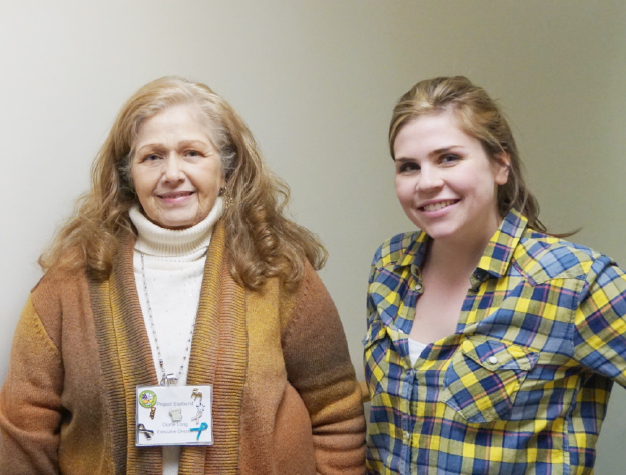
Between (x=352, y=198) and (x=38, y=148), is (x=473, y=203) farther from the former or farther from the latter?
(x=38, y=148)

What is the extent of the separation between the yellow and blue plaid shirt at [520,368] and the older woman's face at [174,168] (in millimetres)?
630

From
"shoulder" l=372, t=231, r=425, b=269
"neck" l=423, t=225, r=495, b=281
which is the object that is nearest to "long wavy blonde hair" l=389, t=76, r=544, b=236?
"neck" l=423, t=225, r=495, b=281

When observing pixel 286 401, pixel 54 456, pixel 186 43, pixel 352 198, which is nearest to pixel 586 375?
pixel 286 401

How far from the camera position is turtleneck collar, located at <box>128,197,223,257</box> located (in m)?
1.66

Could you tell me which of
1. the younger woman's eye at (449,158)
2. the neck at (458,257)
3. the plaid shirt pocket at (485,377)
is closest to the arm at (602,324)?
the plaid shirt pocket at (485,377)

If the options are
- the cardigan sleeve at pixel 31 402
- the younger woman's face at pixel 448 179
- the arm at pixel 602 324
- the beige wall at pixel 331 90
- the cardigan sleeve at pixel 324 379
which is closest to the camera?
the arm at pixel 602 324

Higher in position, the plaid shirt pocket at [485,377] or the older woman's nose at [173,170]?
the older woman's nose at [173,170]

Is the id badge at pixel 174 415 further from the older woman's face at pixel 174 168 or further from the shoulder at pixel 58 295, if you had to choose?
the older woman's face at pixel 174 168

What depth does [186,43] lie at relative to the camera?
203 cm

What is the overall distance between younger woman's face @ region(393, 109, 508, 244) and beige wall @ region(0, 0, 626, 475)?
0.77 metres

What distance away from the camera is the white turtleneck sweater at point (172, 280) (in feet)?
5.19

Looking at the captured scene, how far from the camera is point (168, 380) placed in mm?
1554

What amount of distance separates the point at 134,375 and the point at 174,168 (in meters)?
0.50

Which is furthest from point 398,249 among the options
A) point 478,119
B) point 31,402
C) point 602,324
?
point 31,402
